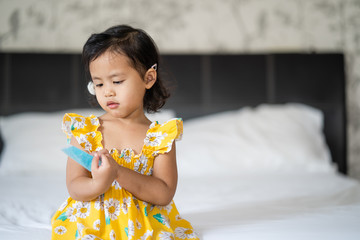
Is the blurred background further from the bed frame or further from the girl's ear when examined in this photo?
the girl's ear

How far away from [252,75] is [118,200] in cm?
Answer: 168

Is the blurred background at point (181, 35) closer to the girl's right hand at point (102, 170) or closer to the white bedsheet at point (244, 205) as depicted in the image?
the white bedsheet at point (244, 205)

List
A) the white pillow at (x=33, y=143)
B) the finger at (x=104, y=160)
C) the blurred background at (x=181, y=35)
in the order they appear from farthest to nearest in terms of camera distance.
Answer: the blurred background at (x=181, y=35)
the white pillow at (x=33, y=143)
the finger at (x=104, y=160)

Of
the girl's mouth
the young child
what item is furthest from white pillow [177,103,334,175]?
the girl's mouth

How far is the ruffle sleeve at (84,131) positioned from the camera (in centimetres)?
92

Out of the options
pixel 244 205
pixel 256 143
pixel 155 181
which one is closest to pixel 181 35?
pixel 256 143

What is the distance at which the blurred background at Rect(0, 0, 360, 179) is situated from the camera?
2.29 m

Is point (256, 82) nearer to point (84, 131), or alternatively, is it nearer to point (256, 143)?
point (256, 143)

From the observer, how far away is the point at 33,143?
1950 mm

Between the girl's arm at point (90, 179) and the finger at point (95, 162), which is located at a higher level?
the finger at point (95, 162)

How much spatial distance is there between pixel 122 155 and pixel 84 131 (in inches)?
4.7

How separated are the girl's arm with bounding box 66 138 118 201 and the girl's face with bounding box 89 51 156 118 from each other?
0.14 meters

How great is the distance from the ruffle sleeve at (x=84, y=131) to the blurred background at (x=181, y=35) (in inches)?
54.4

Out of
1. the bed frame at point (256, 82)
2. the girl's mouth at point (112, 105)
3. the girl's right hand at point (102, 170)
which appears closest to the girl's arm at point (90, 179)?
the girl's right hand at point (102, 170)
